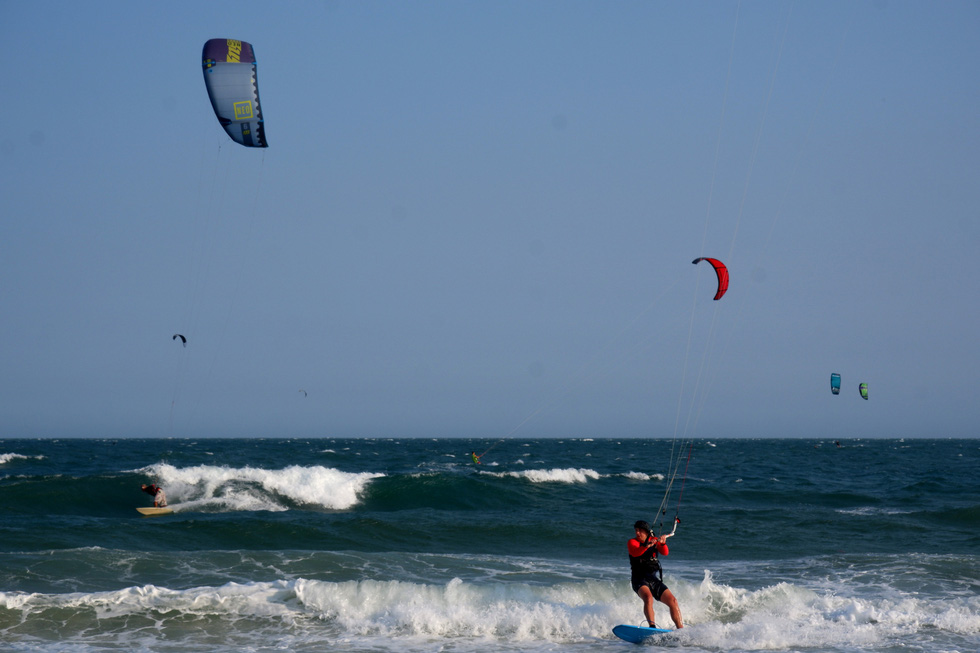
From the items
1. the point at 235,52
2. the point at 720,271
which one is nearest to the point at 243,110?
the point at 235,52

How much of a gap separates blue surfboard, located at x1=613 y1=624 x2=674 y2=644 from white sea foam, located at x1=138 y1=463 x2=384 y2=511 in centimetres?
1553

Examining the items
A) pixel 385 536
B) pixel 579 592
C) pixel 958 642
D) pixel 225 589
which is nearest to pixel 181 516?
pixel 385 536

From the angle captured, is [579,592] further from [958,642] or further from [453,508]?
[453,508]

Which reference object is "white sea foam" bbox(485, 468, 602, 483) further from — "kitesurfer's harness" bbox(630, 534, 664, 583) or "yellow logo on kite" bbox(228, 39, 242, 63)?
"kitesurfer's harness" bbox(630, 534, 664, 583)

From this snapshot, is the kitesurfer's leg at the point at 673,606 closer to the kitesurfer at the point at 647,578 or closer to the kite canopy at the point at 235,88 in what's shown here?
the kitesurfer at the point at 647,578

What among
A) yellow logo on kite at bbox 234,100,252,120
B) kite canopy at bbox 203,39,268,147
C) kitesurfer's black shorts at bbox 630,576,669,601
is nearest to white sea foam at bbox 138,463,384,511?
kite canopy at bbox 203,39,268,147

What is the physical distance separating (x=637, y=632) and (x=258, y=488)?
19.1m

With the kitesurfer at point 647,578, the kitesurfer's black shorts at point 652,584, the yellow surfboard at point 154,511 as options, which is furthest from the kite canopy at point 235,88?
the kitesurfer's black shorts at point 652,584

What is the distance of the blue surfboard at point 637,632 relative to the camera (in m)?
9.91

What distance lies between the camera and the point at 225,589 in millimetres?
11398

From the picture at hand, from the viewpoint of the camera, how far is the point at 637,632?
9922 millimetres

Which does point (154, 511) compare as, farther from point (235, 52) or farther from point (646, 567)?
point (646, 567)

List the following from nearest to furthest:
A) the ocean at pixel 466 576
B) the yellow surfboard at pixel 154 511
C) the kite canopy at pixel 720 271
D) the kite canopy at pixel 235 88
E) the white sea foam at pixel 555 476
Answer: the ocean at pixel 466 576
the kite canopy at pixel 720 271
the kite canopy at pixel 235 88
the yellow surfboard at pixel 154 511
the white sea foam at pixel 555 476

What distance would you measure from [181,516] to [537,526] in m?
8.89
